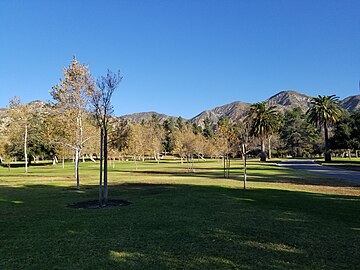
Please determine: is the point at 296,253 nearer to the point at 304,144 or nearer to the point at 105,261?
the point at 105,261

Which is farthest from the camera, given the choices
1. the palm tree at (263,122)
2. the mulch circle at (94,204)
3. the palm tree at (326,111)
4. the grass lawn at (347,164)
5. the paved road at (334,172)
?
the palm tree at (263,122)

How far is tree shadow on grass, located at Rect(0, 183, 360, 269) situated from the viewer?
6164 millimetres

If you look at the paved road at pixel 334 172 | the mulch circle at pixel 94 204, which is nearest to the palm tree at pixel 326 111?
the paved road at pixel 334 172

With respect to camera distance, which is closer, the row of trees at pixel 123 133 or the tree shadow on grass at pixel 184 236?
the tree shadow on grass at pixel 184 236

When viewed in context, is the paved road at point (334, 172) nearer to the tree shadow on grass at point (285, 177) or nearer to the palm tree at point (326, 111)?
the tree shadow on grass at point (285, 177)

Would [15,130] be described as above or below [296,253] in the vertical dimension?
above

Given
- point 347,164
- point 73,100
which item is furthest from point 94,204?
point 347,164

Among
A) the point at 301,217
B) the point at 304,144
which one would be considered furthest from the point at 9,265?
the point at 304,144

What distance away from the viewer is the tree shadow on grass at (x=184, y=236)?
6.16m

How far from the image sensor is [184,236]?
26.2 ft

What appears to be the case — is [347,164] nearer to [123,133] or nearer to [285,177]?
[285,177]

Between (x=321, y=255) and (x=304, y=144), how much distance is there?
11754cm

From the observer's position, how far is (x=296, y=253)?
659 centimetres

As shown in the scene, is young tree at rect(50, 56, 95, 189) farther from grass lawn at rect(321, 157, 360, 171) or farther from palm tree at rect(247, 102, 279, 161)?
palm tree at rect(247, 102, 279, 161)
